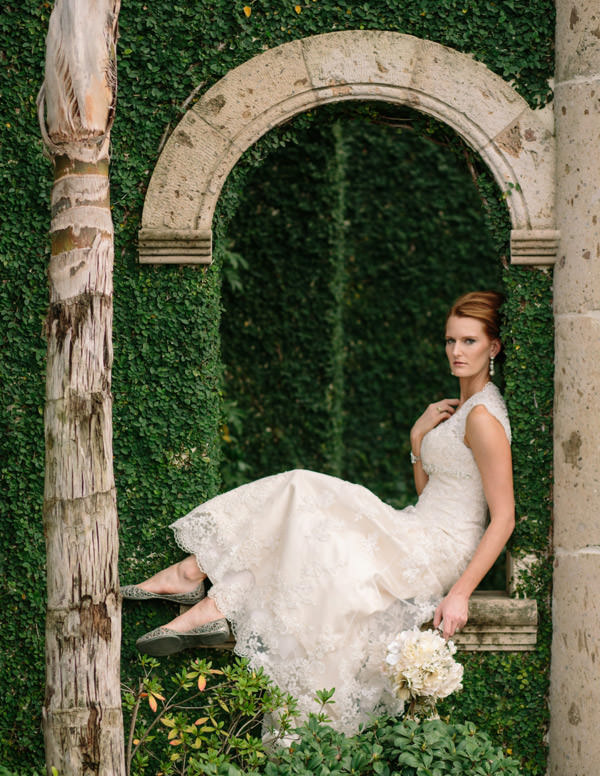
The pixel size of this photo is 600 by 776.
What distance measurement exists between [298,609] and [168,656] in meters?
0.78

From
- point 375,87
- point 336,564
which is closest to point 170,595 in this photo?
point 336,564

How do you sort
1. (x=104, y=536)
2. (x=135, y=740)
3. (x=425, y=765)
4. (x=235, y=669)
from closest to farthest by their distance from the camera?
(x=104, y=536), (x=425, y=765), (x=235, y=669), (x=135, y=740)

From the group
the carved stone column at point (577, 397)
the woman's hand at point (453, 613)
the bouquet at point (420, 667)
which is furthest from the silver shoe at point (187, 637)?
the carved stone column at point (577, 397)

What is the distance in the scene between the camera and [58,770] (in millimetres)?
3090

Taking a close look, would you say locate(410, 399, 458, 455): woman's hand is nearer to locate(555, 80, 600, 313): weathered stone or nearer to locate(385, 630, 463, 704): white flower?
locate(555, 80, 600, 313): weathered stone

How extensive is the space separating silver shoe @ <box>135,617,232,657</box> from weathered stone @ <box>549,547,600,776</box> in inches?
62.7

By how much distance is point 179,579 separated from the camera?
409 cm

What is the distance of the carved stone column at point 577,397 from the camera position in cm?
407

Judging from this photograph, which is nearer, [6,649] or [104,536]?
[104,536]

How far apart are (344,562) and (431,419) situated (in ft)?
3.23

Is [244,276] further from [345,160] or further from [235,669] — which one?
[235,669]

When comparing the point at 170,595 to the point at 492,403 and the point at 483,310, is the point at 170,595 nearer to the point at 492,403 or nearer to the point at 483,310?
the point at 492,403

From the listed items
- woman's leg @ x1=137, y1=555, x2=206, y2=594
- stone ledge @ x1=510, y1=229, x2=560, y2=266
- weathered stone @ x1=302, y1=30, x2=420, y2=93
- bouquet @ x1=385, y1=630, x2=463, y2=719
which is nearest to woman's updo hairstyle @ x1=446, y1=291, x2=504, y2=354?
stone ledge @ x1=510, y1=229, x2=560, y2=266

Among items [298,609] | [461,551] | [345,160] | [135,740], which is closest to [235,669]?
[298,609]
